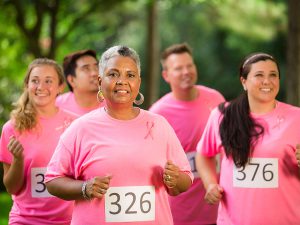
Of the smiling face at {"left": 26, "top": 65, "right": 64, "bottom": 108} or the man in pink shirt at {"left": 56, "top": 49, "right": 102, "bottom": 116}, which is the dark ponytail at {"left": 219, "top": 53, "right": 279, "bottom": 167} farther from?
the man in pink shirt at {"left": 56, "top": 49, "right": 102, "bottom": 116}

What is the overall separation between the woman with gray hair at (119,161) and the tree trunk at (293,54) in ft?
18.5

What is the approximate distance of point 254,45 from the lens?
2577 centimetres

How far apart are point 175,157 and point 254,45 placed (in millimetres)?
21602

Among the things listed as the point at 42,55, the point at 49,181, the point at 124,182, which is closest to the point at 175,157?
the point at 124,182

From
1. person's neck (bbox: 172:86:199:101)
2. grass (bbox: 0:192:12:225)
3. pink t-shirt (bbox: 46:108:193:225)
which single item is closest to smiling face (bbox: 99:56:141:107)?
pink t-shirt (bbox: 46:108:193:225)

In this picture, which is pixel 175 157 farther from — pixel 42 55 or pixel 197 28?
pixel 197 28

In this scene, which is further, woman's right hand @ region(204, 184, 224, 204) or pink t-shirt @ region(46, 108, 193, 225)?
woman's right hand @ region(204, 184, 224, 204)

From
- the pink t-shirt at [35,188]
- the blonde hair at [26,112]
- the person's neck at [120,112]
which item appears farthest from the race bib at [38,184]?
the person's neck at [120,112]

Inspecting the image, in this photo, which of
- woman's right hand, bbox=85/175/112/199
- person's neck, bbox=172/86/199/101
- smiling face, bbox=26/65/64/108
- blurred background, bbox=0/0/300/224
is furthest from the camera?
blurred background, bbox=0/0/300/224

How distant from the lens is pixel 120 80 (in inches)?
175

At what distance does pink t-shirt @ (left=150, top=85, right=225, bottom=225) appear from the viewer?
7.14 metres

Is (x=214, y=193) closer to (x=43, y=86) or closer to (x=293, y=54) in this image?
(x=43, y=86)

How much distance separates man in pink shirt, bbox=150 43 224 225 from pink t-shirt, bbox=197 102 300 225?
1.56m

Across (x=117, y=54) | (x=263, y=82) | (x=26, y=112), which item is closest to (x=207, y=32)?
(x=26, y=112)
